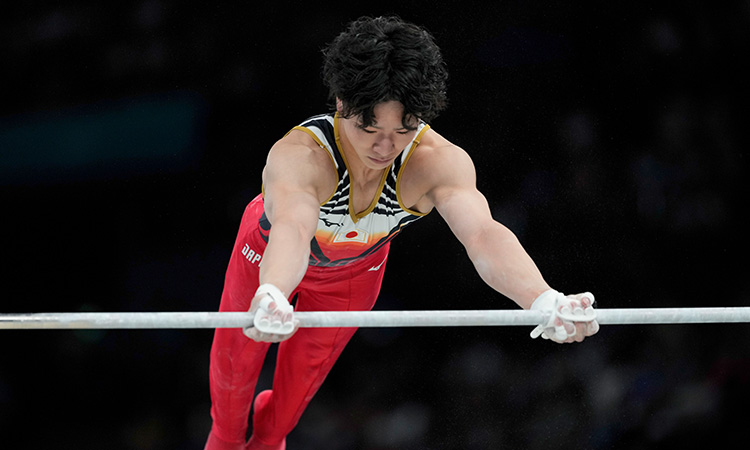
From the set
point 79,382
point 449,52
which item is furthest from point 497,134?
point 79,382

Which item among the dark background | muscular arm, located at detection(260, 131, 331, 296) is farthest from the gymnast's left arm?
the dark background

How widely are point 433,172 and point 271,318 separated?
62 centimetres

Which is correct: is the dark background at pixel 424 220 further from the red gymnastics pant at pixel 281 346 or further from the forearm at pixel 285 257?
the forearm at pixel 285 257

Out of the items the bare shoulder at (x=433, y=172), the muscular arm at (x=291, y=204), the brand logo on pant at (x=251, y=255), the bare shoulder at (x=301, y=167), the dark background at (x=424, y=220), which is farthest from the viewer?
the dark background at (x=424, y=220)

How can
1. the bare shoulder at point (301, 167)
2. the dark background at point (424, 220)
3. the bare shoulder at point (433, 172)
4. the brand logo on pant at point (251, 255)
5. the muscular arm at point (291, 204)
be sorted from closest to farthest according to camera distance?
the muscular arm at point (291, 204), the bare shoulder at point (301, 167), the bare shoulder at point (433, 172), the brand logo on pant at point (251, 255), the dark background at point (424, 220)

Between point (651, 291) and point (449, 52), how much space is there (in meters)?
1.22

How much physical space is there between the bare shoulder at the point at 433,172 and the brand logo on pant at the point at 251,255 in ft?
1.49

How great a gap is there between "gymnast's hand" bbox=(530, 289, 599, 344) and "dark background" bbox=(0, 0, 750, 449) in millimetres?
1556

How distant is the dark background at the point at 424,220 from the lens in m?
2.92

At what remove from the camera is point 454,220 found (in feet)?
6.00

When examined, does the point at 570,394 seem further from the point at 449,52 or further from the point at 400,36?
the point at 400,36

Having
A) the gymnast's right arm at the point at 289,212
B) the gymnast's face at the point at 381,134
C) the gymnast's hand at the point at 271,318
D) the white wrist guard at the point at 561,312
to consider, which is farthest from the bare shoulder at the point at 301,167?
the white wrist guard at the point at 561,312

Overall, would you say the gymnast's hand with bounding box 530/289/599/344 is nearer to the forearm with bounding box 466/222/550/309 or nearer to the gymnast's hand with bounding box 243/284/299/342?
the forearm with bounding box 466/222/550/309

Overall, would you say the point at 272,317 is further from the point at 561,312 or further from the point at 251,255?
the point at 251,255
